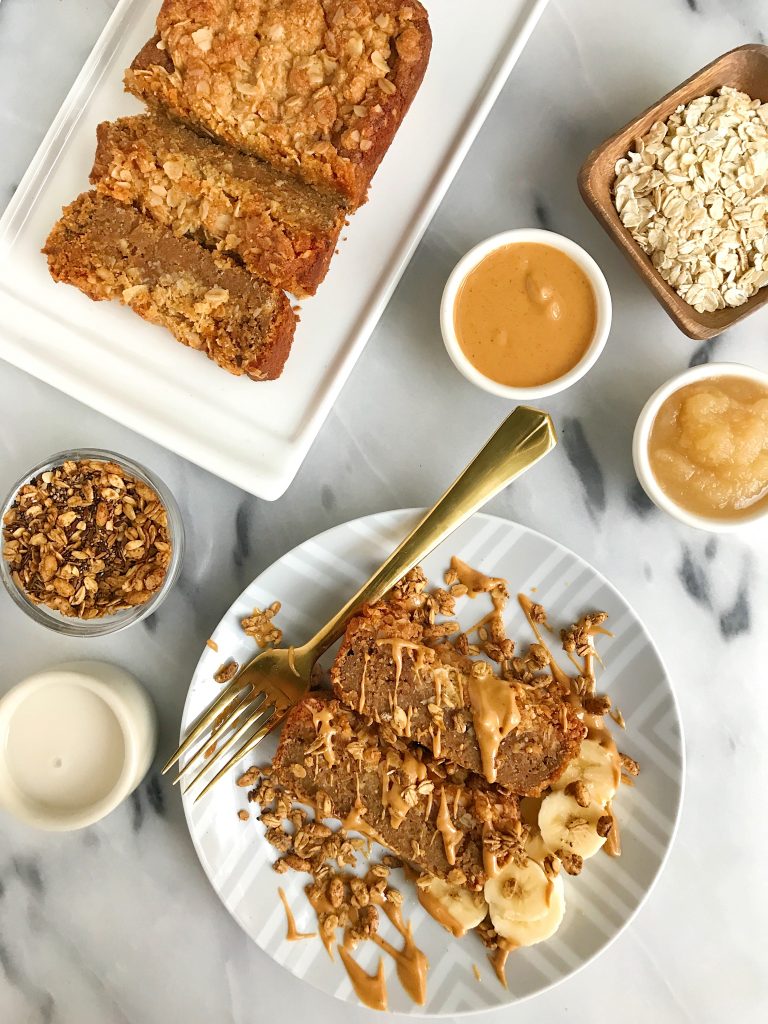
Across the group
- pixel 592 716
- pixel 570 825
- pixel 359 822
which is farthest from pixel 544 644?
pixel 359 822

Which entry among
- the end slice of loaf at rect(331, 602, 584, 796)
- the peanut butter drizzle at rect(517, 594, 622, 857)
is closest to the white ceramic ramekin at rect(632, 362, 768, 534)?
the peanut butter drizzle at rect(517, 594, 622, 857)

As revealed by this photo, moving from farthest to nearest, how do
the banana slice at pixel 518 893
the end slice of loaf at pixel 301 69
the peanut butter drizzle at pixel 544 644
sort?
the peanut butter drizzle at pixel 544 644 → the banana slice at pixel 518 893 → the end slice of loaf at pixel 301 69

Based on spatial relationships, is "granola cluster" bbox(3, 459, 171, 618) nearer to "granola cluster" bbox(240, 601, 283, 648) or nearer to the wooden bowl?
"granola cluster" bbox(240, 601, 283, 648)

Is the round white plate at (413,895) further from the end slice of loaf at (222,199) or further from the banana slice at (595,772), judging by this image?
the end slice of loaf at (222,199)

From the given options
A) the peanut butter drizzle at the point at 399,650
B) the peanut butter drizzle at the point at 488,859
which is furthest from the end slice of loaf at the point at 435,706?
the peanut butter drizzle at the point at 488,859

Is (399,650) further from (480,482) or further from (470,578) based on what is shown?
(480,482)

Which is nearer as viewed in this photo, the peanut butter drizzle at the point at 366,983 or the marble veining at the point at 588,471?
the peanut butter drizzle at the point at 366,983
